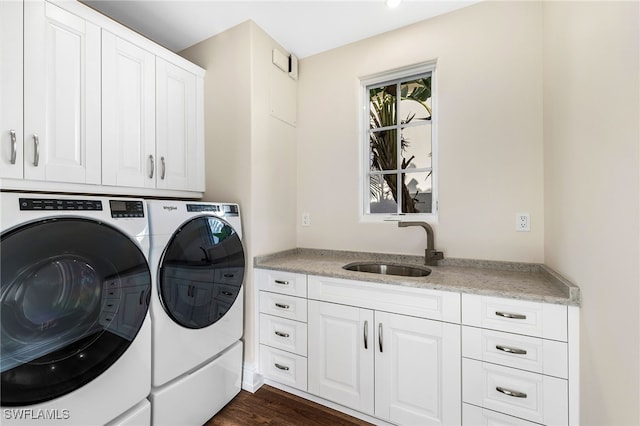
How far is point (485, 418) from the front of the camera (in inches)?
51.2

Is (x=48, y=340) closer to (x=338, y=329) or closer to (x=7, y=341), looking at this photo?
(x=7, y=341)

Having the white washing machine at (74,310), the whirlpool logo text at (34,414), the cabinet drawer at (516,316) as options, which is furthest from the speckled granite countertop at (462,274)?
the whirlpool logo text at (34,414)

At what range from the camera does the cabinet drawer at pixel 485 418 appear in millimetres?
1246

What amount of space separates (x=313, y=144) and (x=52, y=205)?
1779mm

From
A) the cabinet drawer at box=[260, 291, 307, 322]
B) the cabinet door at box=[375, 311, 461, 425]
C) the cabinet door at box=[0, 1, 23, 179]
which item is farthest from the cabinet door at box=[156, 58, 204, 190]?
the cabinet door at box=[375, 311, 461, 425]

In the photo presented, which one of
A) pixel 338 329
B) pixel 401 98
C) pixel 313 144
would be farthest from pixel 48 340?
pixel 401 98

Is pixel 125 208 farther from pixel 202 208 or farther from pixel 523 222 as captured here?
pixel 523 222

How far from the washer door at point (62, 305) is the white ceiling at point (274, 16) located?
5.08 feet

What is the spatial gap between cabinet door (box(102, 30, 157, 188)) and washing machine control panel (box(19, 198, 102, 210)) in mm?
439

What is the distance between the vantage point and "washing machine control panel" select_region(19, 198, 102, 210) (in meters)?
0.95

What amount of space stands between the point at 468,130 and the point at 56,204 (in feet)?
7.38

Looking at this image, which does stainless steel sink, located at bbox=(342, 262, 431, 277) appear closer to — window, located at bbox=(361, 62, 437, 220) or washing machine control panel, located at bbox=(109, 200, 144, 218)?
window, located at bbox=(361, 62, 437, 220)

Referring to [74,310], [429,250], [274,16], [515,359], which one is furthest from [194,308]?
[274,16]

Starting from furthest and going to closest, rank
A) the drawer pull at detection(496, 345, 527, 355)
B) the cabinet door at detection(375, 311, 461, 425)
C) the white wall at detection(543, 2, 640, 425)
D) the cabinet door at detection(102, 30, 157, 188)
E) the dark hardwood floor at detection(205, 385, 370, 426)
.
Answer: the dark hardwood floor at detection(205, 385, 370, 426)
the cabinet door at detection(102, 30, 157, 188)
the cabinet door at detection(375, 311, 461, 425)
the drawer pull at detection(496, 345, 527, 355)
the white wall at detection(543, 2, 640, 425)
